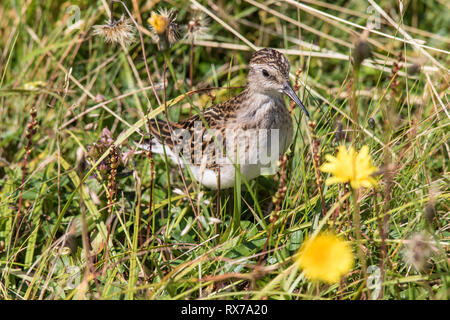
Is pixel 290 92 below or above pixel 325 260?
above

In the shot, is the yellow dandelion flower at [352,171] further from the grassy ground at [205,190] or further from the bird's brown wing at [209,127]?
the bird's brown wing at [209,127]

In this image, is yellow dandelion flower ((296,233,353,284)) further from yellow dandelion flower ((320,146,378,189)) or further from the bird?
the bird

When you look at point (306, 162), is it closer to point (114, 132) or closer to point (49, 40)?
point (114, 132)

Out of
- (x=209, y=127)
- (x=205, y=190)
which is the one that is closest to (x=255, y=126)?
(x=209, y=127)

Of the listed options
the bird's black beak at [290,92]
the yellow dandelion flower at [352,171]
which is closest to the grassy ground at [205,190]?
the yellow dandelion flower at [352,171]

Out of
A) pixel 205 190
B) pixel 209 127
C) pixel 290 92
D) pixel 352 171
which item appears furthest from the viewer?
pixel 205 190

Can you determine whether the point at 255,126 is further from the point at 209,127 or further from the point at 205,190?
the point at 205,190

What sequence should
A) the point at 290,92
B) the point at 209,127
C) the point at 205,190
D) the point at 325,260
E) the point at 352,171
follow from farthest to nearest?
the point at 205,190, the point at 209,127, the point at 290,92, the point at 352,171, the point at 325,260

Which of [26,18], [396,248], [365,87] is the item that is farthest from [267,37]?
[396,248]
